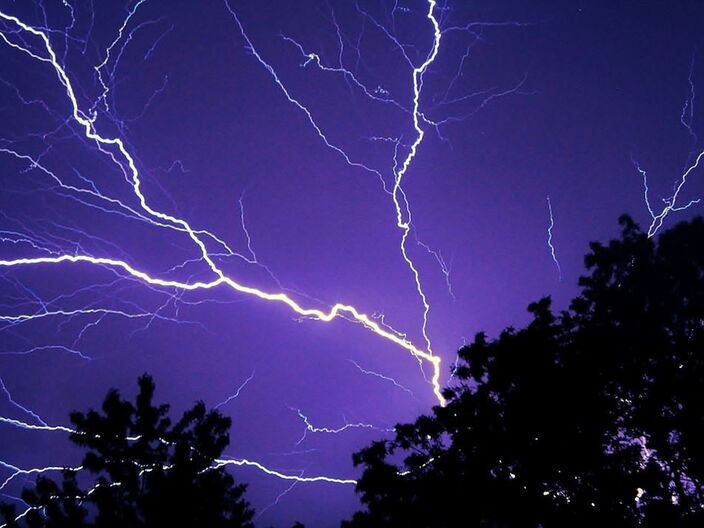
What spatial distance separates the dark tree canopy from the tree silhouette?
8.15 feet

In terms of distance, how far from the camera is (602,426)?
5.94m

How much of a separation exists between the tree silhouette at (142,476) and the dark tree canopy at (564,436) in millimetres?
2484

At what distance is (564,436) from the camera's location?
228 inches

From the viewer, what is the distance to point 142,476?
17.6ft

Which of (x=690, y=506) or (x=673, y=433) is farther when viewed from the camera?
(x=673, y=433)

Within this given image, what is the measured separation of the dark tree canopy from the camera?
18.3 ft

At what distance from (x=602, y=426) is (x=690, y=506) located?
138 cm

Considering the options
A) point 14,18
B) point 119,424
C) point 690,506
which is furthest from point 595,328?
point 14,18

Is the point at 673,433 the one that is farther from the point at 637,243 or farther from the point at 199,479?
the point at 199,479

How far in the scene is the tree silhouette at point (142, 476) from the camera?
5012mm

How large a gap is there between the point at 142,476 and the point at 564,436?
5707 millimetres

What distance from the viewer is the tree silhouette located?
5.01 metres

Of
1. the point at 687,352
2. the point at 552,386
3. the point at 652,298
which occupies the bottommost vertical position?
the point at 552,386

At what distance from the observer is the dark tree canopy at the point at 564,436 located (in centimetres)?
557
